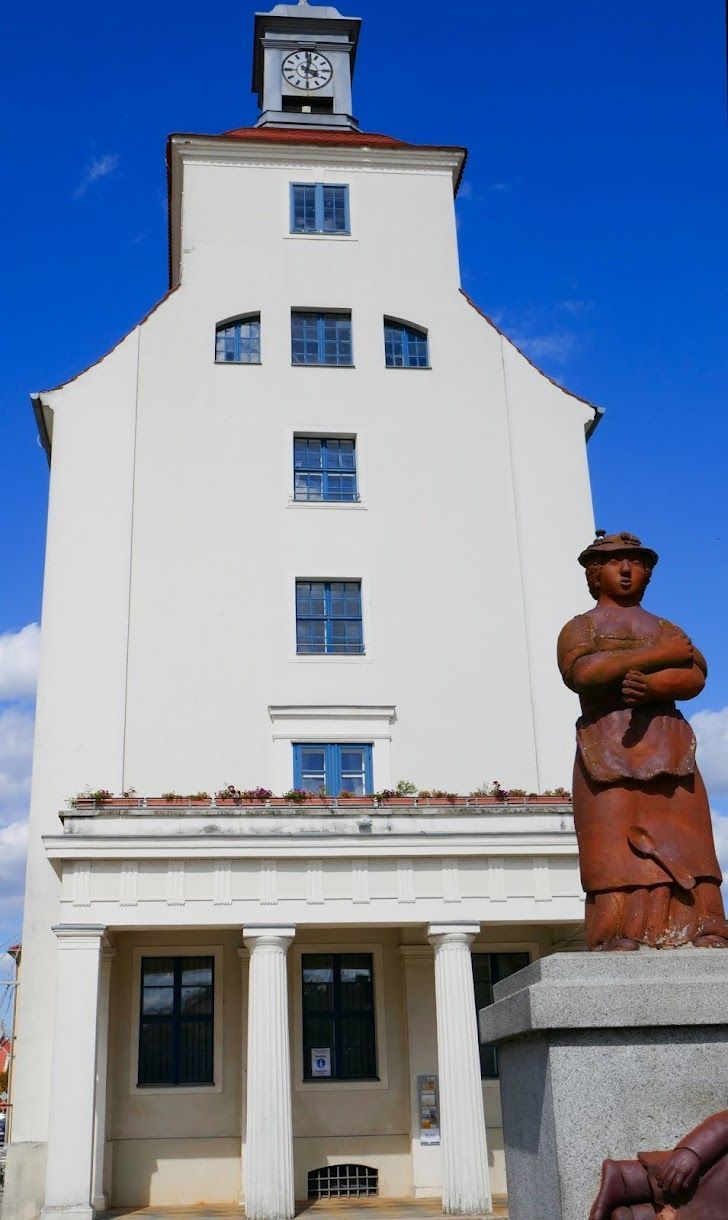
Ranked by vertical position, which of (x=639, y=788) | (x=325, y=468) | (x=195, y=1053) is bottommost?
(x=195, y=1053)

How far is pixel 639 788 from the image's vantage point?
309 inches

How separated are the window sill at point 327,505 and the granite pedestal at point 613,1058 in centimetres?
2188

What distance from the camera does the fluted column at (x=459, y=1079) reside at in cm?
1994

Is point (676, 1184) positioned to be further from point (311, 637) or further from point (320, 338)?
point (320, 338)

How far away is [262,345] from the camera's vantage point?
30.0m

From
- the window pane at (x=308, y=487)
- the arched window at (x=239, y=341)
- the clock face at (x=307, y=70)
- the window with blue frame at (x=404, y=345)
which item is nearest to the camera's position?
the window pane at (x=308, y=487)

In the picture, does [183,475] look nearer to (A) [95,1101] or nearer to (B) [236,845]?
(B) [236,845]

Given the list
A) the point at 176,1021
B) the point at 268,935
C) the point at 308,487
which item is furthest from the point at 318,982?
the point at 308,487

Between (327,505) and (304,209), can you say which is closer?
(327,505)

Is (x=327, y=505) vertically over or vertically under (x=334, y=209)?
under

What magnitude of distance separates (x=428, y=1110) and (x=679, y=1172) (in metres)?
18.6

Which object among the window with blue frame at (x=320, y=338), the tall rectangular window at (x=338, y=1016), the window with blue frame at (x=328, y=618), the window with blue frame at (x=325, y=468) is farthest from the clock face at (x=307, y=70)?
the tall rectangular window at (x=338, y=1016)

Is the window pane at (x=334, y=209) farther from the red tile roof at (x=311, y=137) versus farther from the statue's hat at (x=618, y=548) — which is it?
the statue's hat at (x=618, y=548)

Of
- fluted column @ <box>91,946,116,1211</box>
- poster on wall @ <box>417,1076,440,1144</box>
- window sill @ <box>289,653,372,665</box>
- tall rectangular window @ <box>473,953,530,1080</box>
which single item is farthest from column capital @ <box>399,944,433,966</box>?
window sill @ <box>289,653,372,665</box>
